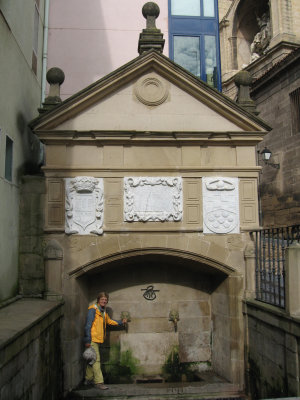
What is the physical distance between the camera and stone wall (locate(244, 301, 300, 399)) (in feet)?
17.2

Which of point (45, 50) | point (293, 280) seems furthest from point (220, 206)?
point (45, 50)

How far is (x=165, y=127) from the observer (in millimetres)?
7824

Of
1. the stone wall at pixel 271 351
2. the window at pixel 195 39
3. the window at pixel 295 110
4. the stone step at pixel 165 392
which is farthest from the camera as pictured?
the window at pixel 295 110

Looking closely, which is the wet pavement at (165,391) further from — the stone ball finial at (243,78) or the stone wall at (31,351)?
the stone ball finial at (243,78)

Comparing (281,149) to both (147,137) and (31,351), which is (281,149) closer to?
(147,137)

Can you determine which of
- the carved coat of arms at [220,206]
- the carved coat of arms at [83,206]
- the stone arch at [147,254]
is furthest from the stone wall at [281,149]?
the carved coat of arms at [83,206]

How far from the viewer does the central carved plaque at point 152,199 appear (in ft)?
24.4

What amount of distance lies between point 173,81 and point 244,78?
4.73ft

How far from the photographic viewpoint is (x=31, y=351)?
16.5ft

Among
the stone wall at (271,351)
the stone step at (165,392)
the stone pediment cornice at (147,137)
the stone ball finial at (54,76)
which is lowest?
the stone step at (165,392)

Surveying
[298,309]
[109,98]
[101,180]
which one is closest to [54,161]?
[101,180]

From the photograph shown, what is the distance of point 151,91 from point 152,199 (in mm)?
2097

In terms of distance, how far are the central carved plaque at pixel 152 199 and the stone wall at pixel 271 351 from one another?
2118 mm

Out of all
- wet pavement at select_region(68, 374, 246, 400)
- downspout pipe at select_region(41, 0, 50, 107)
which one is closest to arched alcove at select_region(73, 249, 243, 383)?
wet pavement at select_region(68, 374, 246, 400)
